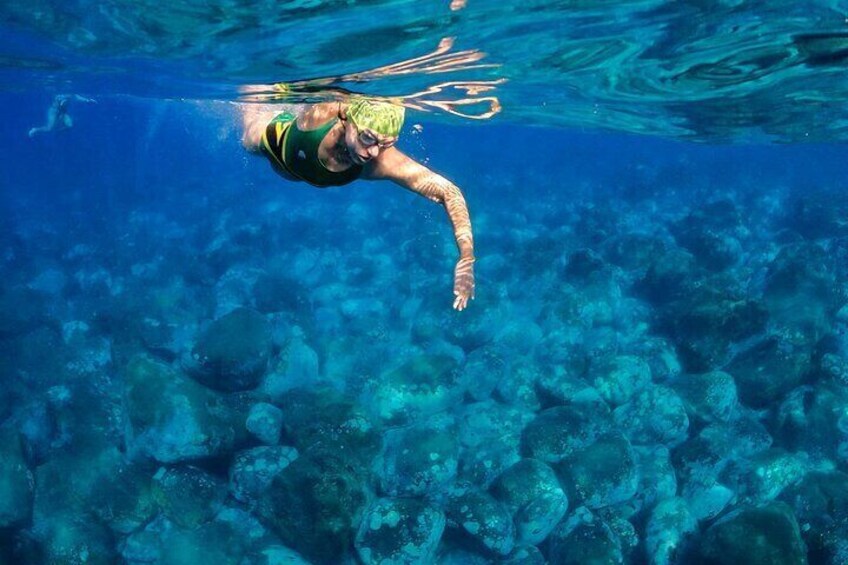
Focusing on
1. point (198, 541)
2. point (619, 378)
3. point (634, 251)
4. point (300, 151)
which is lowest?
point (634, 251)

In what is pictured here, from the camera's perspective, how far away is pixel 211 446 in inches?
342

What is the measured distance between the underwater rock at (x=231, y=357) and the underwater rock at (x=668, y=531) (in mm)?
7500

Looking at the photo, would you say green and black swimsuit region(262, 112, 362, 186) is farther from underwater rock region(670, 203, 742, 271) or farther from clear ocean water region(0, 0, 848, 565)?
underwater rock region(670, 203, 742, 271)

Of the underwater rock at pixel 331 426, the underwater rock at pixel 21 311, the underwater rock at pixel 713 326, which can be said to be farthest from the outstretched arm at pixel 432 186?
the underwater rock at pixel 21 311

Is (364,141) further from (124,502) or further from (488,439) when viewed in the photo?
(124,502)

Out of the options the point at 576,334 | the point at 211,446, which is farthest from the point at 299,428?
the point at 576,334

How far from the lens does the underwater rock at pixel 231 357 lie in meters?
10.5

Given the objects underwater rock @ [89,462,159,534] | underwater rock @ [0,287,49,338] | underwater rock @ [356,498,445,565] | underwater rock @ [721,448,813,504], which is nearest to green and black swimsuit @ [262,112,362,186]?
underwater rock @ [356,498,445,565]

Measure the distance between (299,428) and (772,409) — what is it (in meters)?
9.04

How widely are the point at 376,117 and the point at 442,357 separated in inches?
282

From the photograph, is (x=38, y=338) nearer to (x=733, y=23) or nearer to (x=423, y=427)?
(x=423, y=427)

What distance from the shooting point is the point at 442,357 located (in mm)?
10875

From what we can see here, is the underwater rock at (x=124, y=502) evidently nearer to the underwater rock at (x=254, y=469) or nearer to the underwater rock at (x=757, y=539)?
the underwater rock at (x=254, y=469)

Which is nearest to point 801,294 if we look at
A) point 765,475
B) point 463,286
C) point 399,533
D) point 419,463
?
point 765,475
